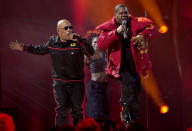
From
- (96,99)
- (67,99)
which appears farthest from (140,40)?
(96,99)

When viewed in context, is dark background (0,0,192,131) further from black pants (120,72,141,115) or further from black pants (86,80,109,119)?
black pants (120,72,141,115)

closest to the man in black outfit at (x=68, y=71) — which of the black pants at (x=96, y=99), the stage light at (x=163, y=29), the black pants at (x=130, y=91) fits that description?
the black pants at (x=130, y=91)

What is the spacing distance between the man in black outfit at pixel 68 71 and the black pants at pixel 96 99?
1.05 meters

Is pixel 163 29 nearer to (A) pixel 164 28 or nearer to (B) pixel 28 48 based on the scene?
(A) pixel 164 28

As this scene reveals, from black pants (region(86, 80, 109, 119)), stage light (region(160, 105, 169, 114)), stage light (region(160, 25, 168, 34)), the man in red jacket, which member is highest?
stage light (region(160, 25, 168, 34))

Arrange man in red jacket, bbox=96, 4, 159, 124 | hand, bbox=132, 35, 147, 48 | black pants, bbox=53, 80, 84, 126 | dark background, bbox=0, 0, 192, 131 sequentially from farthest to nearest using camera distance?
dark background, bbox=0, 0, 192, 131
black pants, bbox=53, 80, 84, 126
man in red jacket, bbox=96, 4, 159, 124
hand, bbox=132, 35, 147, 48

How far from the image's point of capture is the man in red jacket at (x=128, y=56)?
4.07 meters

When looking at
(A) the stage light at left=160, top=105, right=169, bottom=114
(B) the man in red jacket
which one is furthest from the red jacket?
(A) the stage light at left=160, top=105, right=169, bottom=114

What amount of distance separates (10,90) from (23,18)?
119 centimetres

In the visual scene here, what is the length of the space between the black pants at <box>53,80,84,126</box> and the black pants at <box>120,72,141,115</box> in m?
0.62

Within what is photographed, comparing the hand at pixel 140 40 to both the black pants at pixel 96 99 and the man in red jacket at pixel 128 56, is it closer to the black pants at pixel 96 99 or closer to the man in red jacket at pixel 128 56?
the man in red jacket at pixel 128 56

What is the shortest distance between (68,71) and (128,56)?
840 mm

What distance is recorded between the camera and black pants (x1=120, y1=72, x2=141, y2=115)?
4.07 meters

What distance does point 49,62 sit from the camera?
5.55m
